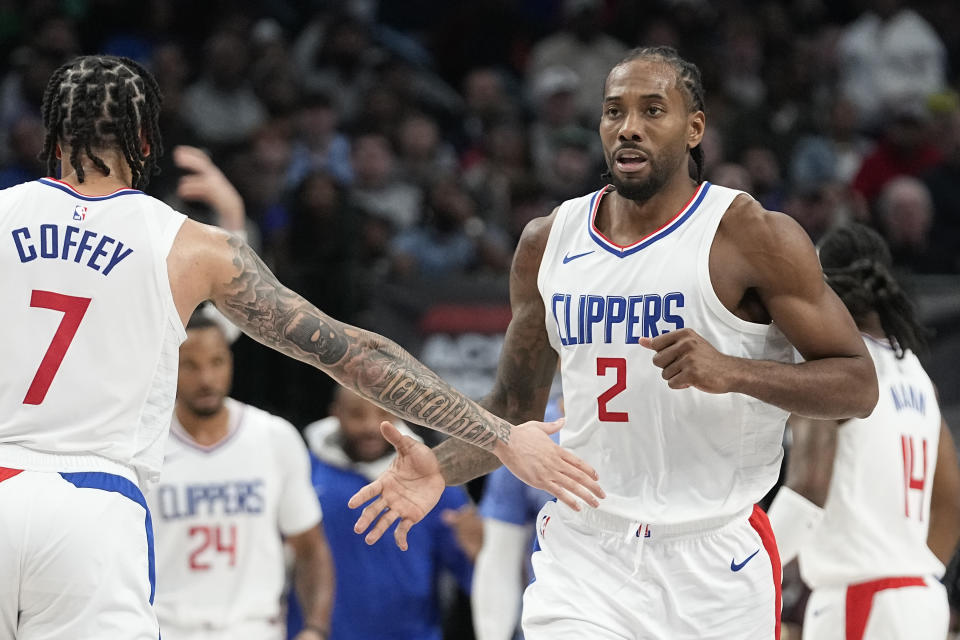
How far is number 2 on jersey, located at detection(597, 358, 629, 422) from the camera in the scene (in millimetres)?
4172

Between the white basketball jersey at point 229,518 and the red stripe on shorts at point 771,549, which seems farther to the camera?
the white basketball jersey at point 229,518

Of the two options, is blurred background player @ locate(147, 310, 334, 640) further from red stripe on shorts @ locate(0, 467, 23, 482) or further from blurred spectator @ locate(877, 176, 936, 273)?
blurred spectator @ locate(877, 176, 936, 273)

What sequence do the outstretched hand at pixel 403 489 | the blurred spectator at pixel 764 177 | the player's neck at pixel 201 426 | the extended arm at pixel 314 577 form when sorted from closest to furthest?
1. the outstretched hand at pixel 403 489
2. the player's neck at pixel 201 426
3. the extended arm at pixel 314 577
4. the blurred spectator at pixel 764 177

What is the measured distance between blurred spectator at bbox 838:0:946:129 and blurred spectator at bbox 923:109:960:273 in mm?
1407

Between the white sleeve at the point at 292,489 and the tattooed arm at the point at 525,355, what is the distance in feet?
6.17

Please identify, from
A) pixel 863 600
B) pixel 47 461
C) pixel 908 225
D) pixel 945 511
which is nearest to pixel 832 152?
pixel 908 225

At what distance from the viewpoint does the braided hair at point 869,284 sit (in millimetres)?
5180

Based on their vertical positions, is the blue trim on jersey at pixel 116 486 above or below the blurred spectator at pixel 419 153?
below

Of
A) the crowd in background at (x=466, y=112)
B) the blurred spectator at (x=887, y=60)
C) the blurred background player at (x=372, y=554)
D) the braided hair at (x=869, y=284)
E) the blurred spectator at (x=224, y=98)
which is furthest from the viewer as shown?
the blurred spectator at (x=887, y=60)

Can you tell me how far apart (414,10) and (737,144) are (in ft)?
12.2

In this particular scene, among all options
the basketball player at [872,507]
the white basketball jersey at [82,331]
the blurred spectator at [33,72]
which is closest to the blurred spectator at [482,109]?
the blurred spectator at [33,72]

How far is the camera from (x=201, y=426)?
6.14 m

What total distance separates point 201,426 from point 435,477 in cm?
213

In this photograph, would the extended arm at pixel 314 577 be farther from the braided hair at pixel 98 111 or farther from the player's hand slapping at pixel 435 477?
the braided hair at pixel 98 111
